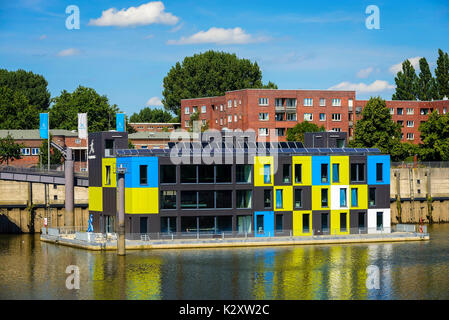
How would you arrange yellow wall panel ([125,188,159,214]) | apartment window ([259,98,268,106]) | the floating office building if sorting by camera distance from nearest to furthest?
yellow wall panel ([125,188,159,214]), the floating office building, apartment window ([259,98,268,106])

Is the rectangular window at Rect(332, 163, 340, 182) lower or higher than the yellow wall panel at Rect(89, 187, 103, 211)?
higher

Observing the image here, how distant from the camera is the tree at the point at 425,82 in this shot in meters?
191

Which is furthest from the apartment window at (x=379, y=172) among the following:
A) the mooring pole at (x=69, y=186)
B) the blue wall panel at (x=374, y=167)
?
the mooring pole at (x=69, y=186)

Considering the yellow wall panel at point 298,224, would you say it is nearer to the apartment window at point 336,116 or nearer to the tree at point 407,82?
the apartment window at point 336,116

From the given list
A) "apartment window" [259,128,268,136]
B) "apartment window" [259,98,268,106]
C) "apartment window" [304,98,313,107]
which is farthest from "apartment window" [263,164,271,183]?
"apartment window" [304,98,313,107]

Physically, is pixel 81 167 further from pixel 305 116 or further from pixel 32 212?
pixel 305 116

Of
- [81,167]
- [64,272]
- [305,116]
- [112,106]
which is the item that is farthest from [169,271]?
[112,106]

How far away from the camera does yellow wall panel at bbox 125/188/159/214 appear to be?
91375 millimetres

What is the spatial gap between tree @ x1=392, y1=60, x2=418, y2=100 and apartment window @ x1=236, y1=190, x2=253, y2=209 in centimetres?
10724

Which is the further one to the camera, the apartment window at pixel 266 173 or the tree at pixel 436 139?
the tree at pixel 436 139

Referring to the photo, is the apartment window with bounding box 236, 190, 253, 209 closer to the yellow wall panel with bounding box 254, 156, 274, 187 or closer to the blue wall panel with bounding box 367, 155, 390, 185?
the yellow wall panel with bounding box 254, 156, 274, 187

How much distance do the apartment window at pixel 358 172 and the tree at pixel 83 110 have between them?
256 ft

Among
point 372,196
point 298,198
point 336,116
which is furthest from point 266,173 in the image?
point 336,116

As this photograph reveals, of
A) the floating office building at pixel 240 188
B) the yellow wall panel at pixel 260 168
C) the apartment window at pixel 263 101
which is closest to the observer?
the floating office building at pixel 240 188
